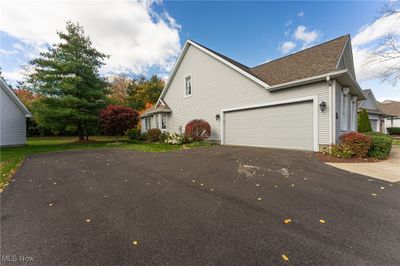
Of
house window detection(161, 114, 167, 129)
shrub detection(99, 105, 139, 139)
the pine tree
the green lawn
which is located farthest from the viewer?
house window detection(161, 114, 167, 129)

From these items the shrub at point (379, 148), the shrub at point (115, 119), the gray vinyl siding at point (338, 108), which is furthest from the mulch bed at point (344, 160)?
the shrub at point (115, 119)

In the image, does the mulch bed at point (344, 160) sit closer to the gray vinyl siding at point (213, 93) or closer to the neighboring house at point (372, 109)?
the gray vinyl siding at point (213, 93)

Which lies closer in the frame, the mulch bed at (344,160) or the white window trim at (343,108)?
the mulch bed at (344,160)

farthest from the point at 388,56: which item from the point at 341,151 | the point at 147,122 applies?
the point at 147,122

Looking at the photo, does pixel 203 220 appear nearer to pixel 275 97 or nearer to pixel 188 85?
pixel 275 97

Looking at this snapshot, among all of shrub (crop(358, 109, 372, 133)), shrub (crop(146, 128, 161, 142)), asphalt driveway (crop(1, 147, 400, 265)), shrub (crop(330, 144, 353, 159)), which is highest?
shrub (crop(358, 109, 372, 133))

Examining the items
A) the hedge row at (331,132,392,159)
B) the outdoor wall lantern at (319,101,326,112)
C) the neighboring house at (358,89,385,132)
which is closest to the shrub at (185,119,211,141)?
the outdoor wall lantern at (319,101,326,112)

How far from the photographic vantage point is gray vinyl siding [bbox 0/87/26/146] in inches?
511

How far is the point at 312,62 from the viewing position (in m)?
8.87

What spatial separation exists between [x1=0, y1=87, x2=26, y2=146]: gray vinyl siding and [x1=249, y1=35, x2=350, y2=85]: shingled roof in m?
19.2

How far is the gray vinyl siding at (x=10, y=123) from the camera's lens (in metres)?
13.0

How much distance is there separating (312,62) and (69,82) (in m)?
17.9

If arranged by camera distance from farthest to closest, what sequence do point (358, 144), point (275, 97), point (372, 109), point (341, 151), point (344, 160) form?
point (372, 109) → point (275, 97) → point (341, 151) → point (358, 144) → point (344, 160)

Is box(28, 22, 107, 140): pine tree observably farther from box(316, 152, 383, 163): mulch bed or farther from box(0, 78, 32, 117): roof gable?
box(316, 152, 383, 163): mulch bed
